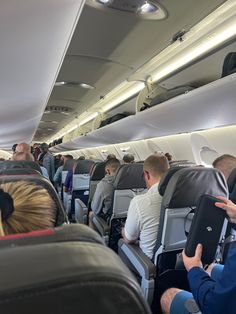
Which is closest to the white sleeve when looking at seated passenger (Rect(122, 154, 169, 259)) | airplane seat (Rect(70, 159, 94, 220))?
seated passenger (Rect(122, 154, 169, 259))

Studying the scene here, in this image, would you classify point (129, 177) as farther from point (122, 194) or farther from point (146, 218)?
point (146, 218)

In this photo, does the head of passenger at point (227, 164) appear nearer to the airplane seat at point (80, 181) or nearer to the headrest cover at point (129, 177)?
the headrest cover at point (129, 177)

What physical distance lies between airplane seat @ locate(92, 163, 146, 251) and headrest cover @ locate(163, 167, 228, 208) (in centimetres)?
148

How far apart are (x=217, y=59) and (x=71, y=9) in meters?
2.37

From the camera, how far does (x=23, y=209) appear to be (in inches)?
47.2

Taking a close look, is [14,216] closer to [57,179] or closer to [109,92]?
[109,92]

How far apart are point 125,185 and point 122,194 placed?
0.47 feet

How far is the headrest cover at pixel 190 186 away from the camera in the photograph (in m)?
2.69

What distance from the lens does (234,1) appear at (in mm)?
3029

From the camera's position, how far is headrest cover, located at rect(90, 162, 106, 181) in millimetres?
5836

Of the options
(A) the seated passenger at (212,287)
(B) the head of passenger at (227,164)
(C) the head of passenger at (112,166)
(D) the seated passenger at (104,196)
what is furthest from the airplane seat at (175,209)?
(C) the head of passenger at (112,166)

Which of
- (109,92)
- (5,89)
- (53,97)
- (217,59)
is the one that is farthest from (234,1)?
(53,97)

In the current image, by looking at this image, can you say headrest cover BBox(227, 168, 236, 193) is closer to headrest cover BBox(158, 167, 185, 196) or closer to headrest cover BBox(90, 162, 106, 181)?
headrest cover BBox(158, 167, 185, 196)

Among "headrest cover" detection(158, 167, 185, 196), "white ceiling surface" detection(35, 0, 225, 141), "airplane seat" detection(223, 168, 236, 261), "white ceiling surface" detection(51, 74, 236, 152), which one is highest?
"white ceiling surface" detection(35, 0, 225, 141)
